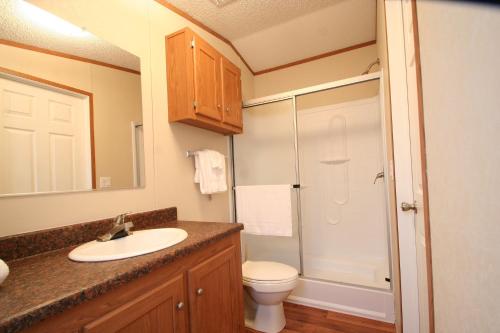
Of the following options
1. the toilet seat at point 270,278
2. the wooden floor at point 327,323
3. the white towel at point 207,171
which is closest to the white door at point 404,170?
the wooden floor at point 327,323

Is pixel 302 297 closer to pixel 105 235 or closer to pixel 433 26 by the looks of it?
pixel 105 235

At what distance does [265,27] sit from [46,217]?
2158 millimetres

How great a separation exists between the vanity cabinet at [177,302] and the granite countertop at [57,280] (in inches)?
1.4

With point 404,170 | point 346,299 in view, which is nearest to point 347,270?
point 346,299

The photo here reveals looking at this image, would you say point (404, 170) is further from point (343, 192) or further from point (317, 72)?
point (317, 72)

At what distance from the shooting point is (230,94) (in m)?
1.92

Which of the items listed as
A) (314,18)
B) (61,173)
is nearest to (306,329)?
(61,173)

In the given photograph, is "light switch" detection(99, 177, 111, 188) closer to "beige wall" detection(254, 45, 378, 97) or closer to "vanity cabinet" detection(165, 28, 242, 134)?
"vanity cabinet" detection(165, 28, 242, 134)

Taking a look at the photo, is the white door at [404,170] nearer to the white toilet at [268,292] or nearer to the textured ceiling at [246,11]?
the white toilet at [268,292]

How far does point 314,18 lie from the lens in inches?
81.0

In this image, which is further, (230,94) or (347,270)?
(347,270)

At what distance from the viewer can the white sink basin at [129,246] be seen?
819 millimetres

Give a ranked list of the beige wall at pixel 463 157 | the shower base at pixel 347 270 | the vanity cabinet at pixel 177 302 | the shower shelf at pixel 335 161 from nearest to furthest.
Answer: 1. the beige wall at pixel 463 157
2. the vanity cabinet at pixel 177 302
3. the shower base at pixel 347 270
4. the shower shelf at pixel 335 161

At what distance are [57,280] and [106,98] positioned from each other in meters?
0.92
